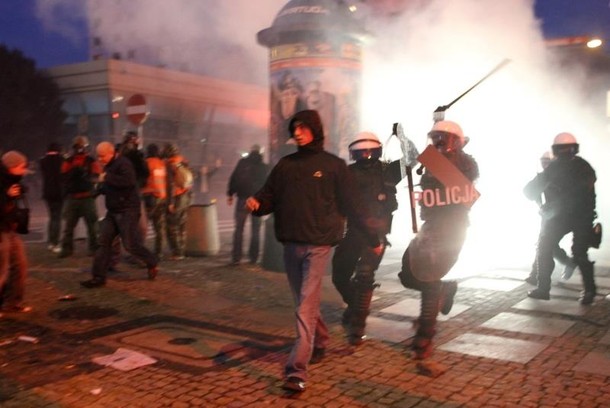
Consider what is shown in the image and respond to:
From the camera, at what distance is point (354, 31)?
8969mm

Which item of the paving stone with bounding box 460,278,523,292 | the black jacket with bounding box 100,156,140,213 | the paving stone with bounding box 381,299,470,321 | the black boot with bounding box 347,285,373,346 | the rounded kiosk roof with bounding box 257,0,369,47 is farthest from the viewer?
the rounded kiosk roof with bounding box 257,0,369,47

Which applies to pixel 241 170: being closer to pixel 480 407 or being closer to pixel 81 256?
pixel 81 256

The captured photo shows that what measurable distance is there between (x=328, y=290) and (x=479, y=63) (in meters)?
7.56

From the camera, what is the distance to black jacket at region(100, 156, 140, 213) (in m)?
7.06

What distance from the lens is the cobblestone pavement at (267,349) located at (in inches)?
161

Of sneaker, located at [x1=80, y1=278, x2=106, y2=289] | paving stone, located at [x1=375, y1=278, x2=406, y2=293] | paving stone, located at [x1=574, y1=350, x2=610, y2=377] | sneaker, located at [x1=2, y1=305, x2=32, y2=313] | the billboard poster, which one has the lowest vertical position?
paving stone, located at [x1=574, y1=350, x2=610, y2=377]

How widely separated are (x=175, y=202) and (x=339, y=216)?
5.37 m

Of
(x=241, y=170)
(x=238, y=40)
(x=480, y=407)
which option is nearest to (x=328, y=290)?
(x=241, y=170)

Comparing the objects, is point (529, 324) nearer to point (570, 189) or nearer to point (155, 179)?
point (570, 189)

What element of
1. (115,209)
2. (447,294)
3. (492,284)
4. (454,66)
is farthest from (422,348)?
(454,66)

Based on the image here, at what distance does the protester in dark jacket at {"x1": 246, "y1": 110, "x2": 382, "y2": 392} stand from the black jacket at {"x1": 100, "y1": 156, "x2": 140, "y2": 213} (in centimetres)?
318

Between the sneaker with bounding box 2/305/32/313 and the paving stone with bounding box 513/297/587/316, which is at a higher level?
the sneaker with bounding box 2/305/32/313

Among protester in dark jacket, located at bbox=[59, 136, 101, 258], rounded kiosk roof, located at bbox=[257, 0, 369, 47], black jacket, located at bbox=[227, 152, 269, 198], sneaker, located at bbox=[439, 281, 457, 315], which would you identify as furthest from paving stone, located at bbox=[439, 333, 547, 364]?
protester in dark jacket, located at bbox=[59, 136, 101, 258]

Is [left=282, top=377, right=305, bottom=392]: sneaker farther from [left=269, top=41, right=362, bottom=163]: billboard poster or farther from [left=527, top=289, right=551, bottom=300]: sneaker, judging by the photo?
[left=269, top=41, right=362, bottom=163]: billboard poster
